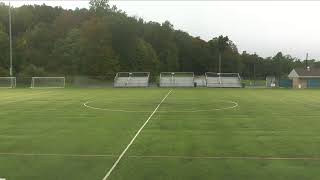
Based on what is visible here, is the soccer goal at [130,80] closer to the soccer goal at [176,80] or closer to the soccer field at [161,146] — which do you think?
the soccer goal at [176,80]

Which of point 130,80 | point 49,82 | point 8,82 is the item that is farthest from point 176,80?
point 8,82

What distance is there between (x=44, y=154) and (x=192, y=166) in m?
3.90

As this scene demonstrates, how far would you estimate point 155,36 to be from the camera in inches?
4946

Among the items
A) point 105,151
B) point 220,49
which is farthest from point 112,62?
point 105,151

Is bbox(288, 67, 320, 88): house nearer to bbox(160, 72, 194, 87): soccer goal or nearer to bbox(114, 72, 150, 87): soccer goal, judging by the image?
bbox(160, 72, 194, 87): soccer goal

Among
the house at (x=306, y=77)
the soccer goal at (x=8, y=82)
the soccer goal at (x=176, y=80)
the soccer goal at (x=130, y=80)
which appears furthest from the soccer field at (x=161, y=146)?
the house at (x=306, y=77)

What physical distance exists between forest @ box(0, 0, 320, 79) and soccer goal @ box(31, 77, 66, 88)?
32.3 ft

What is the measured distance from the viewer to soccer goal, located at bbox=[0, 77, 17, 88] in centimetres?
5881

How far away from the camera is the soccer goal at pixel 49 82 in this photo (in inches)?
2375

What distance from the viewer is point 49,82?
61.5 metres

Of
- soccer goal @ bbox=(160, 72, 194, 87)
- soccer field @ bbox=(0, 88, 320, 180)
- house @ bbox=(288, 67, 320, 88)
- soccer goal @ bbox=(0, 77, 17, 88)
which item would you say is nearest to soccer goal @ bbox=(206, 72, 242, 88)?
soccer goal @ bbox=(160, 72, 194, 87)

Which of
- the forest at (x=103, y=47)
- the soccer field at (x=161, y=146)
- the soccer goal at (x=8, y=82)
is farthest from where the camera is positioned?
the forest at (x=103, y=47)

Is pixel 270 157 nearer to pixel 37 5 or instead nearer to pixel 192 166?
pixel 192 166

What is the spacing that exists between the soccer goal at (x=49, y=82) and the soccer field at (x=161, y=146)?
3802cm
